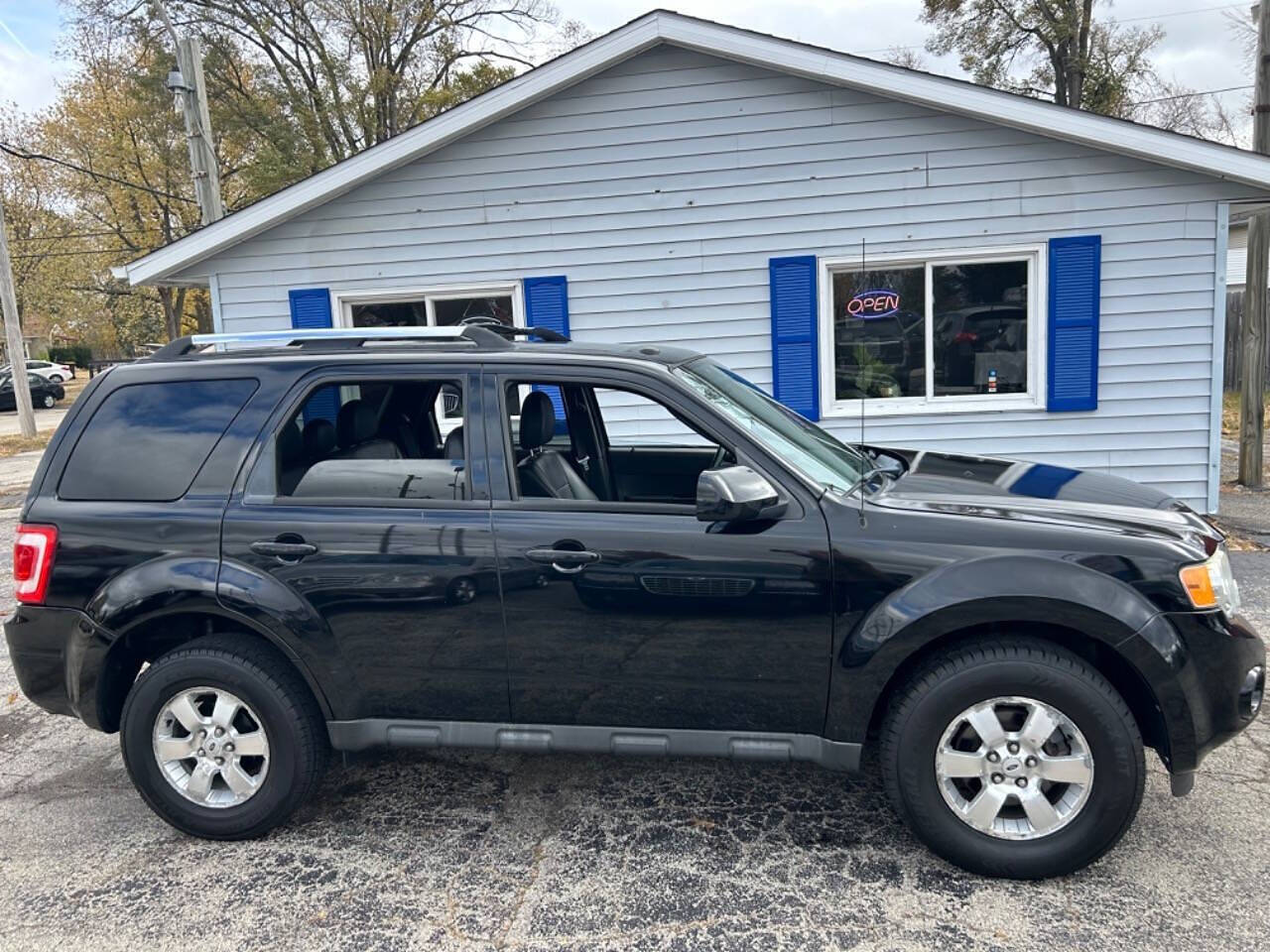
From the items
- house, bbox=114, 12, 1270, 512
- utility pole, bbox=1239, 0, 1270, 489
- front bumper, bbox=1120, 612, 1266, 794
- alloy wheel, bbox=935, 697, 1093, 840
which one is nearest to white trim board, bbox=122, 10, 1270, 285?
house, bbox=114, 12, 1270, 512

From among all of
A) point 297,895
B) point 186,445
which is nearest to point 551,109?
point 186,445

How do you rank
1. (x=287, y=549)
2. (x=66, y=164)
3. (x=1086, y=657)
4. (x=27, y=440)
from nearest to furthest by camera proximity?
(x=1086, y=657) < (x=287, y=549) < (x=66, y=164) < (x=27, y=440)

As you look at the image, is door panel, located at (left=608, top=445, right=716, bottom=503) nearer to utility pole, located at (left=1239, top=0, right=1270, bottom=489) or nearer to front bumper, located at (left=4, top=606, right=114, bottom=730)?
front bumper, located at (left=4, top=606, right=114, bottom=730)

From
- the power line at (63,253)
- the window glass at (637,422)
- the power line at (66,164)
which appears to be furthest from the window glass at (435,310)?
the power line at (63,253)

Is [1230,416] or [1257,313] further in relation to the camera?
[1230,416]

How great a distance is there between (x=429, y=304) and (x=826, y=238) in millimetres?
3740

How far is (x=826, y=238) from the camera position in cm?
778

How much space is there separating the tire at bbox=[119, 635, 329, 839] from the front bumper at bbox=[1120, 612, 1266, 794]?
2.80 meters

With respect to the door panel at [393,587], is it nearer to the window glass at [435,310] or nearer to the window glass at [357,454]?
the window glass at [357,454]

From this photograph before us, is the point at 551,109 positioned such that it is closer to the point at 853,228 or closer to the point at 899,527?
the point at 853,228

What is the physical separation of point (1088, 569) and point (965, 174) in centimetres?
567


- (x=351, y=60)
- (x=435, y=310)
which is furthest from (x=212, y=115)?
(x=435, y=310)

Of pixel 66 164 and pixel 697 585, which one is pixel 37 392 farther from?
pixel 697 585

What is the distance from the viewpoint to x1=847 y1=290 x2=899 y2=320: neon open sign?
7.86m
